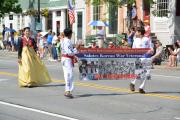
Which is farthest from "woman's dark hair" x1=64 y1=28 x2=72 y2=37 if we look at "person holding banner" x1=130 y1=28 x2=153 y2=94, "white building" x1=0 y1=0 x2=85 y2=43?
"white building" x1=0 y1=0 x2=85 y2=43

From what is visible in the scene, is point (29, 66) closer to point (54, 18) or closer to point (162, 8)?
point (162, 8)

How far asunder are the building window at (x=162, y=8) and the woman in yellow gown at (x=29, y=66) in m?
19.0

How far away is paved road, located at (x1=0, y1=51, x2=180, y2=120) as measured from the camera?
37.5 ft

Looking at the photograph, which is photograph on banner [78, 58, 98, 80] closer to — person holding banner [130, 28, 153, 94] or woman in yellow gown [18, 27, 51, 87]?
person holding banner [130, 28, 153, 94]

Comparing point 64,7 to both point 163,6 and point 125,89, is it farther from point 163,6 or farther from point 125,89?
point 125,89

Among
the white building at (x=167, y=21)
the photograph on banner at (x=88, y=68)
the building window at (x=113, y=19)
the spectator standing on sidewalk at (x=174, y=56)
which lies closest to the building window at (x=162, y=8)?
the white building at (x=167, y=21)

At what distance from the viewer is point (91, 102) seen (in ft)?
43.8

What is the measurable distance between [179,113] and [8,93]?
5225mm

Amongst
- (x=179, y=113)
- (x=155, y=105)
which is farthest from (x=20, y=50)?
(x=179, y=113)

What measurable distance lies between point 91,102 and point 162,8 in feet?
74.3

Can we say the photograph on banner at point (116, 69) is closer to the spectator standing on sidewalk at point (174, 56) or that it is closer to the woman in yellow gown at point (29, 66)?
the woman in yellow gown at point (29, 66)

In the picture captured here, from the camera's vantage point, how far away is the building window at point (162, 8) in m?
34.6

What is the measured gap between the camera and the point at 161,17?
35.1 m

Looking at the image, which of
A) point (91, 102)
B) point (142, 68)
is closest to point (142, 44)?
point (142, 68)
